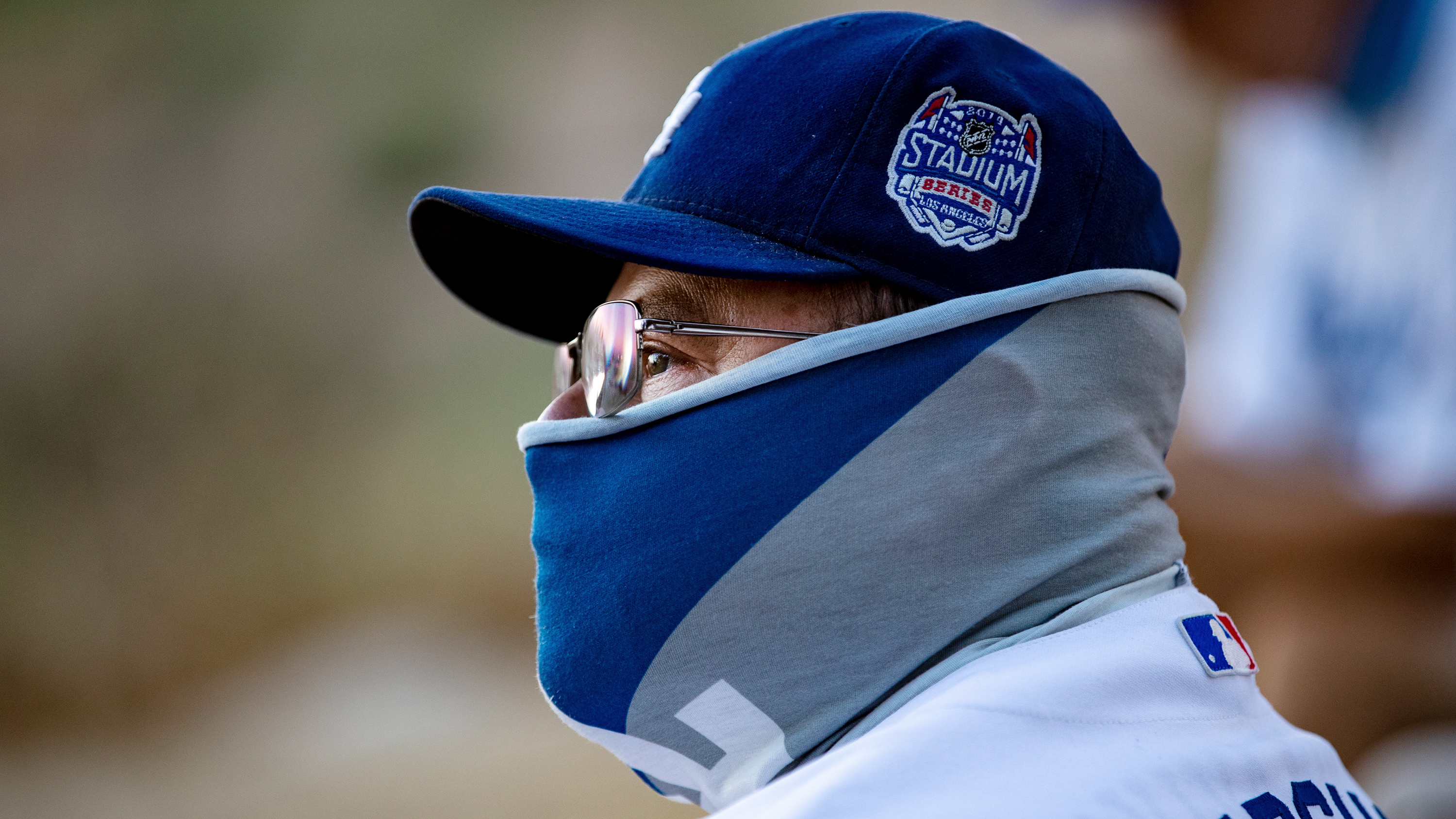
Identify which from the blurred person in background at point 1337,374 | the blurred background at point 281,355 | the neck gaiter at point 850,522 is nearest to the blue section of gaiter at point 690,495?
the neck gaiter at point 850,522

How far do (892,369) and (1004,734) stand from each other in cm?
42

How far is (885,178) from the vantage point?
127cm

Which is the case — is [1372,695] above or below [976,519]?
below

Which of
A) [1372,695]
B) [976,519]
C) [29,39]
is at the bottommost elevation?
[1372,695]

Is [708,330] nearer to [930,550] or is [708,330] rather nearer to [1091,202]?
[930,550]

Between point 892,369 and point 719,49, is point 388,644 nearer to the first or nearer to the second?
point 719,49

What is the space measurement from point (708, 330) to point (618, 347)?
130 mm

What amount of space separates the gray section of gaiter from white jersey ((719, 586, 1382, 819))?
0.21 ft

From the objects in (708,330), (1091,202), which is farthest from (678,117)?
(1091,202)

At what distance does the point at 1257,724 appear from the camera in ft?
3.99

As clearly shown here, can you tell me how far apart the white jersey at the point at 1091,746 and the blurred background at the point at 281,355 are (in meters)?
5.41

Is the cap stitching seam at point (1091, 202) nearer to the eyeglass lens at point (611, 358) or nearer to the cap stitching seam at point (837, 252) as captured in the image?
the cap stitching seam at point (837, 252)

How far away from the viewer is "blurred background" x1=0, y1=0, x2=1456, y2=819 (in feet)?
22.4

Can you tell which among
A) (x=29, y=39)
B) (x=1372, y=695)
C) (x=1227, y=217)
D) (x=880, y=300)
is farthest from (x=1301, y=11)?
(x=29, y=39)
